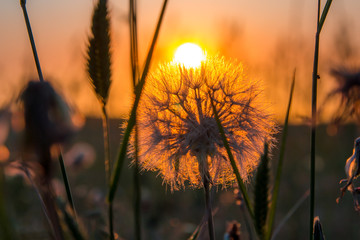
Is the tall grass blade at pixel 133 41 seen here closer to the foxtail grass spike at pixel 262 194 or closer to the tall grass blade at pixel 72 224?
the tall grass blade at pixel 72 224

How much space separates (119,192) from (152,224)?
2.76 meters

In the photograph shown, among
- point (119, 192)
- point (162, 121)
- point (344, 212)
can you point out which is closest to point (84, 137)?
point (119, 192)

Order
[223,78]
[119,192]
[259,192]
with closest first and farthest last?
[259,192]
[223,78]
[119,192]

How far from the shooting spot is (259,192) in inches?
50.9

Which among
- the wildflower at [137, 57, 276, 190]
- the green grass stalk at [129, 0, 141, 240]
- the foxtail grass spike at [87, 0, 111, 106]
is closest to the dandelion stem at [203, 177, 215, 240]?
the wildflower at [137, 57, 276, 190]

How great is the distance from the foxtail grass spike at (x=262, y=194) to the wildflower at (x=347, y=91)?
24cm

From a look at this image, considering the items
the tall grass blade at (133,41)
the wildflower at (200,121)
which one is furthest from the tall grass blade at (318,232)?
the tall grass blade at (133,41)

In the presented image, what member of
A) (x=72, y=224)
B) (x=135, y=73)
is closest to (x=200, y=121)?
(x=135, y=73)

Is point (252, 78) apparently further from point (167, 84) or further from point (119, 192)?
point (119, 192)

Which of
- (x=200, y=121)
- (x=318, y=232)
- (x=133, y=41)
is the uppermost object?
(x=133, y=41)

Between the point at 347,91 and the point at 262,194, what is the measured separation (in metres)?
0.40

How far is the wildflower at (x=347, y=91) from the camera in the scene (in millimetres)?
1151

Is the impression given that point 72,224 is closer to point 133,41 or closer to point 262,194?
point 133,41

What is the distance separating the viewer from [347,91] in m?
1.16
